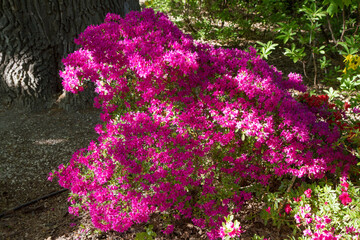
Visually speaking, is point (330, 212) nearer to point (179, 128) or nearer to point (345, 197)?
point (345, 197)

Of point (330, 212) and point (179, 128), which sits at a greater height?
point (179, 128)

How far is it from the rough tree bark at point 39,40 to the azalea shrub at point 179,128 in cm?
188

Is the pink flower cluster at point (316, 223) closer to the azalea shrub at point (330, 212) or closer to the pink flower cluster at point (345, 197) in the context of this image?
the azalea shrub at point (330, 212)

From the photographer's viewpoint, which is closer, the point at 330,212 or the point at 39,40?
the point at 330,212

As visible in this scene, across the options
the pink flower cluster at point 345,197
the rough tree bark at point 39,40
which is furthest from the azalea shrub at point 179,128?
the rough tree bark at point 39,40

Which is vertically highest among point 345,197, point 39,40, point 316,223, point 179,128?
point 39,40

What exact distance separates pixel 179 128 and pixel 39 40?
2856 millimetres

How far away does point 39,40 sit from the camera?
3.96 m

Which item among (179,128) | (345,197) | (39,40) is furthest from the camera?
(39,40)

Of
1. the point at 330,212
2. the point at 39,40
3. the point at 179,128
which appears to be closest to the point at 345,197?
the point at 330,212

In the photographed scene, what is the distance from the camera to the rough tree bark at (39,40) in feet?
12.6

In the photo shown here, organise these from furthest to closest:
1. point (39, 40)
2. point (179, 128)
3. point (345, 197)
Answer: point (39, 40) < point (179, 128) < point (345, 197)

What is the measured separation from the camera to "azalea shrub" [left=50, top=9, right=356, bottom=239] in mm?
1990

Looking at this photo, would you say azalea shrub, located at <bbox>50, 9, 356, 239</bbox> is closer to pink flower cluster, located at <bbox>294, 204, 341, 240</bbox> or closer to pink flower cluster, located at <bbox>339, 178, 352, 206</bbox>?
pink flower cluster, located at <bbox>339, 178, 352, 206</bbox>
